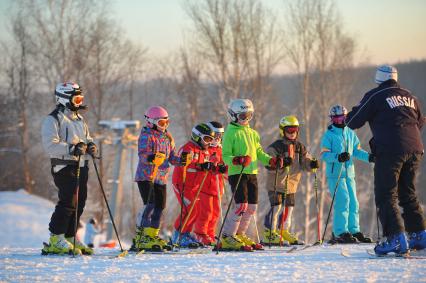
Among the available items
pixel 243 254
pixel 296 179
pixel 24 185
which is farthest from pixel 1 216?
pixel 243 254

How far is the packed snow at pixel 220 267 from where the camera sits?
6133mm

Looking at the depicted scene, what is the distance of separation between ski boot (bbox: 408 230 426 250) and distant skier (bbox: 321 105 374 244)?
2284mm

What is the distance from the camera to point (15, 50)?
32.6 meters

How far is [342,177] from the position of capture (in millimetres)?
10391

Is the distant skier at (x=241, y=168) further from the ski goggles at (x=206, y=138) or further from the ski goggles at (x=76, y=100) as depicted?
the ski goggles at (x=76, y=100)

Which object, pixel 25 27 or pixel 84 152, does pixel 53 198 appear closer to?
pixel 25 27

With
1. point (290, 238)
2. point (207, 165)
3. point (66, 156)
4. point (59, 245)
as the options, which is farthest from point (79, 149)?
point (290, 238)

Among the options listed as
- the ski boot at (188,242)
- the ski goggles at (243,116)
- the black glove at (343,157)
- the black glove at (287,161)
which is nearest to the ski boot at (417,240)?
the black glove at (343,157)

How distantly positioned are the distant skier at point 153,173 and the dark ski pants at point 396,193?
2692 millimetres

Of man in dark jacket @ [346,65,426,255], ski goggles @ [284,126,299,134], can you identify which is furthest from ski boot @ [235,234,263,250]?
ski goggles @ [284,126,299,134]

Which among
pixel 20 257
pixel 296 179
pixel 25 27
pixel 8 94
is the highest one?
pixel 25 27

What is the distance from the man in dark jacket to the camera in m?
7.62

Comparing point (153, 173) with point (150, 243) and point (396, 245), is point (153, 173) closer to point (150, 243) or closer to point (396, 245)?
point (150, 243)

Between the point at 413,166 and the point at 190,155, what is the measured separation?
2904 millimetres
